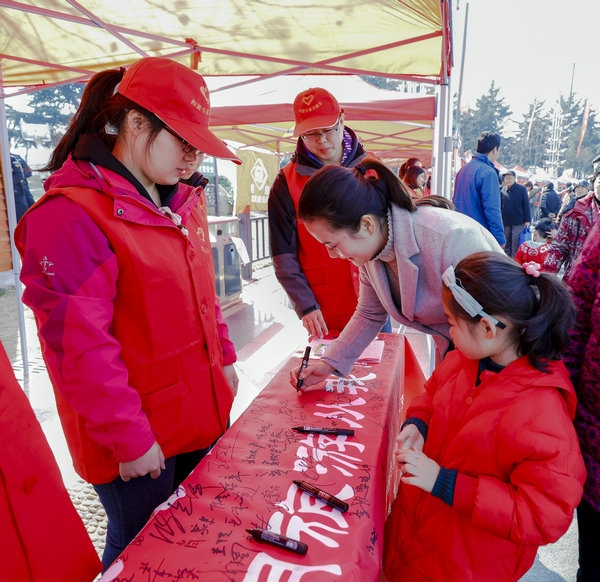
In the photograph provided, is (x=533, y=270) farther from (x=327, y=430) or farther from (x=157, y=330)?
(x=157, y=330)

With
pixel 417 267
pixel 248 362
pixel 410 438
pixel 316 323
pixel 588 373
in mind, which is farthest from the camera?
pixel 248 362

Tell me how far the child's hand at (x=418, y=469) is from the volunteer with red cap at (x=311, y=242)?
1198mm

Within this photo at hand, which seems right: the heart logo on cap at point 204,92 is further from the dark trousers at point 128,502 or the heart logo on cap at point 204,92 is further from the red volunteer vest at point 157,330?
the dark trousers at point 128,502

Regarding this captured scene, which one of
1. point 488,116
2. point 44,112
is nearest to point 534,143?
point 488,116

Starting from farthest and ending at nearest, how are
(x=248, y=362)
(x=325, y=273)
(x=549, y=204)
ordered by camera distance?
(x=549, y=204) < (x=248, y=362) < (x=325, y=273)

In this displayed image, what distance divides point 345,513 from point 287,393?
2.03 ft

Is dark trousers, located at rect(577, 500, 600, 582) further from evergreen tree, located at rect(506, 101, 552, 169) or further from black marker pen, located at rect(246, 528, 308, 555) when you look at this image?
evergreen tree, located at rect(506, 101, 552, 169)

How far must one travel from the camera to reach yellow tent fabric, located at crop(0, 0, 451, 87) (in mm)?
2725

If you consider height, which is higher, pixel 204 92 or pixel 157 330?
pixel 204 92

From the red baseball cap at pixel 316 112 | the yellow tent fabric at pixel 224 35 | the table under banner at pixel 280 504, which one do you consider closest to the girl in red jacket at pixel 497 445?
the table under banner at pixel 280 504

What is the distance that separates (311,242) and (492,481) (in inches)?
59.8

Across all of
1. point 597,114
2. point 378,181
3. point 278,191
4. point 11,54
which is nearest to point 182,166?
point 378,181

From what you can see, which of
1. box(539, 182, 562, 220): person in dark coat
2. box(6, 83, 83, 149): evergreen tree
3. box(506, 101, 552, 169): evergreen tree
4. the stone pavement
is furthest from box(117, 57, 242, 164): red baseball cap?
box(506, 101, 552, 169): evergreen tree

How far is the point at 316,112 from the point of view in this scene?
2.24 metres
